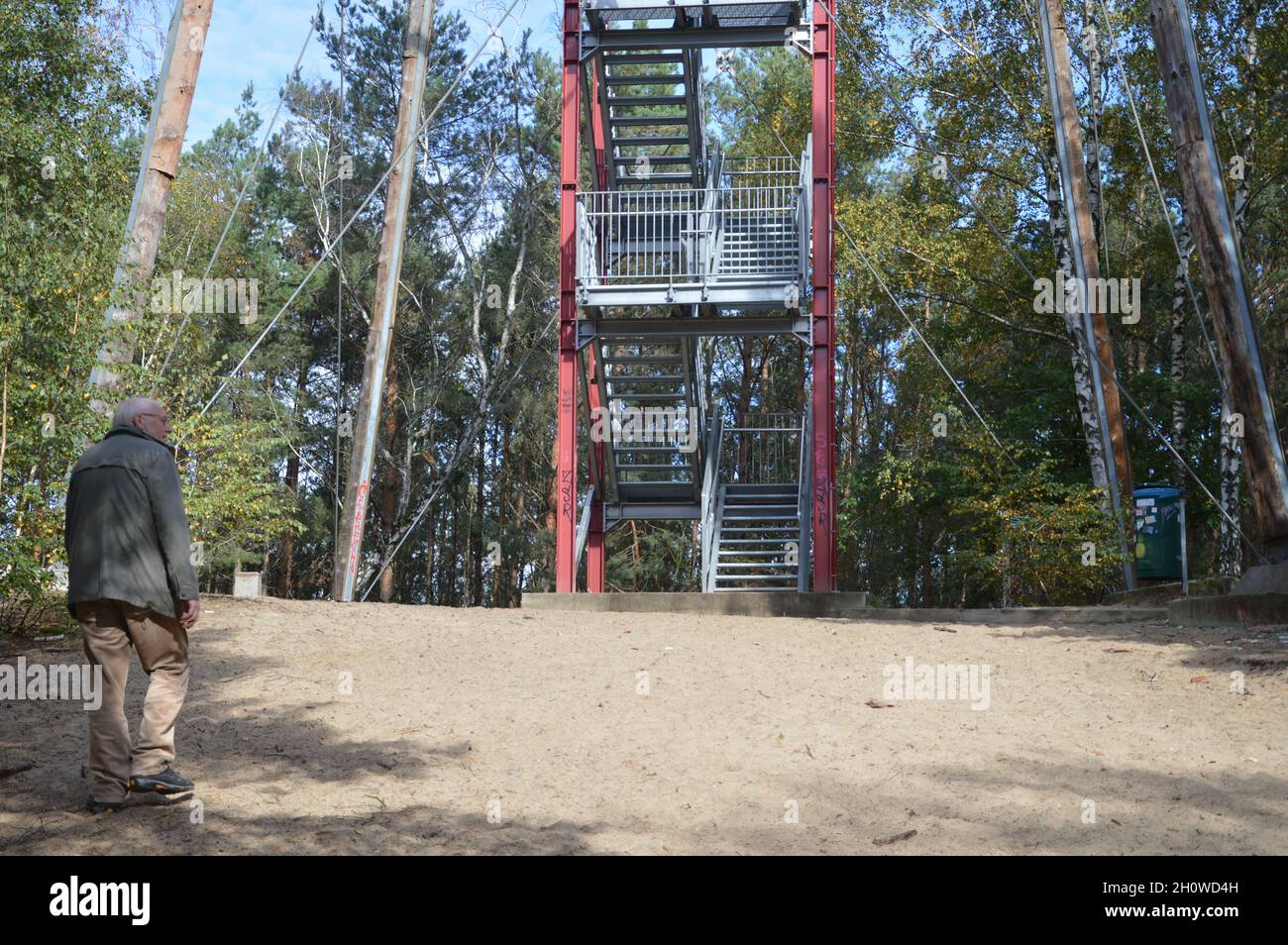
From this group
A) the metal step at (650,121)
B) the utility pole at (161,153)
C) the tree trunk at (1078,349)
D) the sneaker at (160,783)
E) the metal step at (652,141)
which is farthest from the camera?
the tree trunk at (1078,349)

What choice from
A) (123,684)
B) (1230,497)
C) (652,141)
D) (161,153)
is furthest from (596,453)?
(123,684)

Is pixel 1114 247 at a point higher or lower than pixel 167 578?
higher

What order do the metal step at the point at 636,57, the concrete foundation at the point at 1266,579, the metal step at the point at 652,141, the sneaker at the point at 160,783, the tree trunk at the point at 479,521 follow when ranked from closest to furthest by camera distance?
the sneaker at the point at 160,783, the concrete foundation at the point at 1266,579, the metal step at the point at 636,57, the metal step at the point at 652,141, the tree trunk at the point at 479,521

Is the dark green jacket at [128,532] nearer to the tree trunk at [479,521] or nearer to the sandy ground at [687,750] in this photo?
the sandy ground at [687,750]

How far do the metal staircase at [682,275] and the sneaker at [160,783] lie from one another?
33.6ft

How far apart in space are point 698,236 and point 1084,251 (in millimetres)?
5760

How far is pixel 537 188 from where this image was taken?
3562cm

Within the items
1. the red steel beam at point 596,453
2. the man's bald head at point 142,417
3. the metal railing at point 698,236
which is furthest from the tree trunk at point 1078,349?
the man's bald head at point 142,417

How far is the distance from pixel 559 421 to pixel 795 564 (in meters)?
4.00

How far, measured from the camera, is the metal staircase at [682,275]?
1642cm

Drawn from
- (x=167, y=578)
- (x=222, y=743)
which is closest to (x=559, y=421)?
(x=222, y=743)

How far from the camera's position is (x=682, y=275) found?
1617 cm

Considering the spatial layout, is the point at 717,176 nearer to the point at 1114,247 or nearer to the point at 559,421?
the point at 559,421
